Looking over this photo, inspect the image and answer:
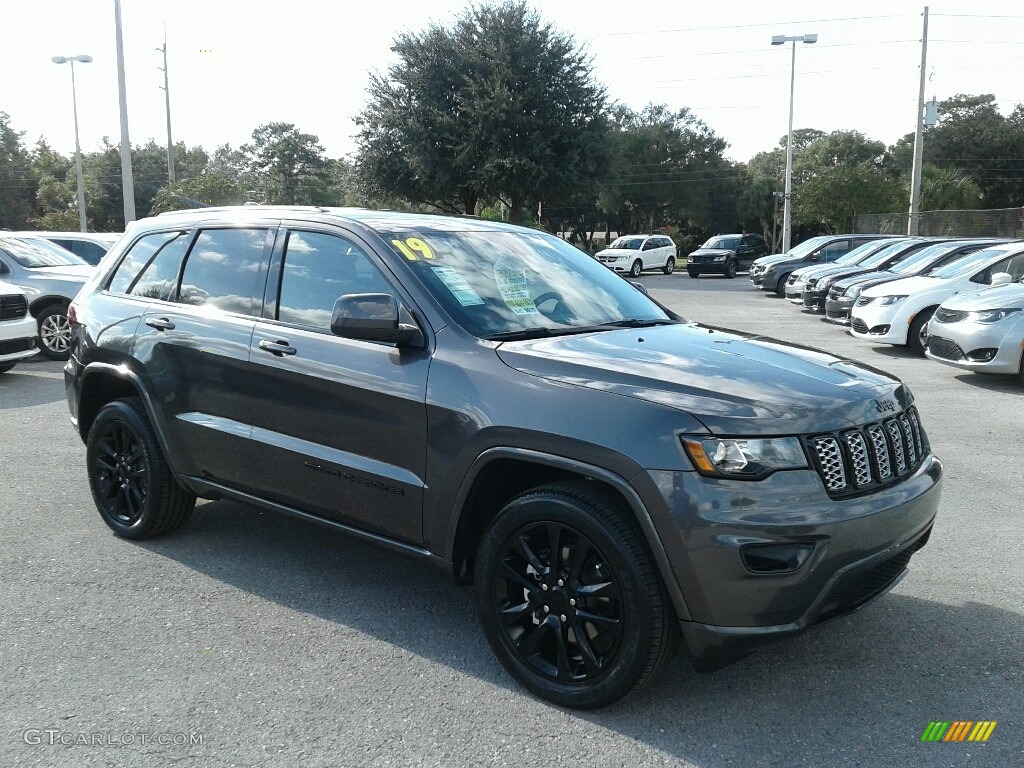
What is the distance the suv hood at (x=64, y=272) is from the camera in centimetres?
1289

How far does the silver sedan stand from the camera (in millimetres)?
9953

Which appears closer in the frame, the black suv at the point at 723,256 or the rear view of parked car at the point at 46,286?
the rear view of parked car at the point at 46,286

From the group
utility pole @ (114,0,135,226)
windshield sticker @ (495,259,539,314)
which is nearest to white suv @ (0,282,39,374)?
windshield sticker @ (495,259,539,314)

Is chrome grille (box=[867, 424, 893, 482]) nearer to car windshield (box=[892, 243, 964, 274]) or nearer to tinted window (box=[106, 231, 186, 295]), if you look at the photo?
tinted window (box=[106, 231, 186, 295])

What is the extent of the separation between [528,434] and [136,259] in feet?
10.4

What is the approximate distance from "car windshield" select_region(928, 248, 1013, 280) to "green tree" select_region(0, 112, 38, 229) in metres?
66.1

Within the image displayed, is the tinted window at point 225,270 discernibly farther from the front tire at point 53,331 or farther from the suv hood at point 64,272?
the front tire at point 53,331

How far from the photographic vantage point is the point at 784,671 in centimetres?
367

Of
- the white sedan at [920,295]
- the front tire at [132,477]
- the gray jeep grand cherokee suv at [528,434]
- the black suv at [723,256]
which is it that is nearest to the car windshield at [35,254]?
the front tire at [132,477]

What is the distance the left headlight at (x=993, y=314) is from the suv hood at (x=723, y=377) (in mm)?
7249

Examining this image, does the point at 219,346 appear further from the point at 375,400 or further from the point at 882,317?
the point at 882,317

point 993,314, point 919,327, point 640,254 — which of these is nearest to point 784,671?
point 993,314

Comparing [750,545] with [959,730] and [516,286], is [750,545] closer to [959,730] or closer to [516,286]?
[959,730]

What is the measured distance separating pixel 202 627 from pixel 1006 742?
3188mm
